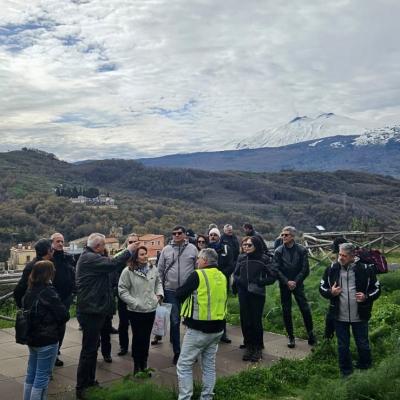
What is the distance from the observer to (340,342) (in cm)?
562

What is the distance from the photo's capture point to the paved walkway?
5.55 m

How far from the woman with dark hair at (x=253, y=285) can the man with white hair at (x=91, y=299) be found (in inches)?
75.5

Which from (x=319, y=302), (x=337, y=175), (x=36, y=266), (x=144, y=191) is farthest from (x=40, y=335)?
(x=337, y=175)

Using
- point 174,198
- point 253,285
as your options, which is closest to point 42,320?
point 253,285

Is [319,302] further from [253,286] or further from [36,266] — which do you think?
[36,266]

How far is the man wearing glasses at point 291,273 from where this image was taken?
7.09 m

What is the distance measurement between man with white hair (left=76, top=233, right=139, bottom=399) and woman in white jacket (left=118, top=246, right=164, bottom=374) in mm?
472

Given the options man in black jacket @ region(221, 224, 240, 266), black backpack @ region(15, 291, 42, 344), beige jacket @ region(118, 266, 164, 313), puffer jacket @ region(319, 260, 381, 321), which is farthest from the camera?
man in black jacket @ region(221, 224, 240, 266)

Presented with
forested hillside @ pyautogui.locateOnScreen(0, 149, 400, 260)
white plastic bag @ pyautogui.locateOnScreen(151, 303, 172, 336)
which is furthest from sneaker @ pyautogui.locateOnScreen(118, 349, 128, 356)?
forested hillside @ pyautogui.locateOnScreen(0, 149, 400, 260)

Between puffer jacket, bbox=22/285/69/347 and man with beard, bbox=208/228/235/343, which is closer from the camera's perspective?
puffer jacket, bbox=22/285/69/347

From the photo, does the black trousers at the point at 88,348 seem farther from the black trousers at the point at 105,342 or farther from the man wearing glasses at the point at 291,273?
the man wearing glasses at the point at 291,273

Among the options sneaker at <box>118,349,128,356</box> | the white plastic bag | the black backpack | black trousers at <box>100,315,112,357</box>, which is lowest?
sneaker at <box>118,349,128,356</box>

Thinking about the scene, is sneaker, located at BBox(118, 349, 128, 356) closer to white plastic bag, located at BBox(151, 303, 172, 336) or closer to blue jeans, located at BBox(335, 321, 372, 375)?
white plastic bag, located at BBox(151, 303, 172, 336)

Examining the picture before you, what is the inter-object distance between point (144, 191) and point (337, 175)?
5387 cm
